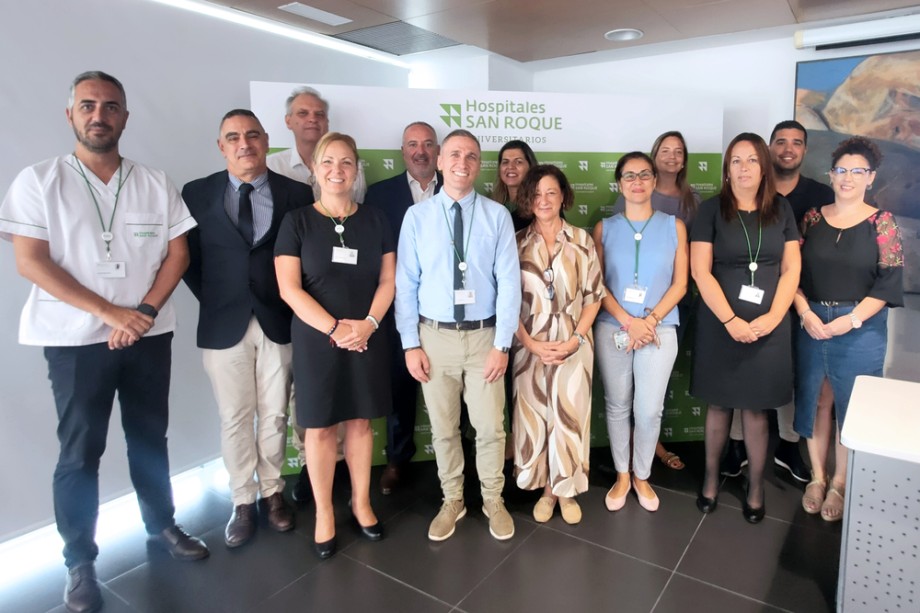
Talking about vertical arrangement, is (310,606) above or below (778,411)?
below

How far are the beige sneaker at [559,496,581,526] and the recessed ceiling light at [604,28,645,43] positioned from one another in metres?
3.27

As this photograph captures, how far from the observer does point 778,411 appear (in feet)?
10.7

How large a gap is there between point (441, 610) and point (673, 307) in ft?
5.45

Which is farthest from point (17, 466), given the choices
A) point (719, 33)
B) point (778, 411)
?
point (719, 33)

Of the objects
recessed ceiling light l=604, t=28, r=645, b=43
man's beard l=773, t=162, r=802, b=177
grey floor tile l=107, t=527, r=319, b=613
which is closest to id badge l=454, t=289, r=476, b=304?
grey floor tile l=107, t=527, r=319, b=613

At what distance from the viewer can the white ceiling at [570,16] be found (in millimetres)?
3418

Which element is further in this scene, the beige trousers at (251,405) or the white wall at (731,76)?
the white wall at (731,76)

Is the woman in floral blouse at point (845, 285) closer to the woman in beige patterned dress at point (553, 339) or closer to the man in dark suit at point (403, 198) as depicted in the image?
the woman in beige patterned dress at point (553, 339)

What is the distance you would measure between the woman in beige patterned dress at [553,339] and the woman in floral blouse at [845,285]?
1.01 metres

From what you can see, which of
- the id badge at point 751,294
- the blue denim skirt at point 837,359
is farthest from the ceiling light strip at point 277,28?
the blue denim skirt at point 837,359

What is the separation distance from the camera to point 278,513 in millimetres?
2670

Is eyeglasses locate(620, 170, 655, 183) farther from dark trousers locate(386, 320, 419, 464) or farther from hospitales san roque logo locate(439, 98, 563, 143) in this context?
dark trousers locate(386, 320, 419, 464)

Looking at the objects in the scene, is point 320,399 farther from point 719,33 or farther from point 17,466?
point 719,33

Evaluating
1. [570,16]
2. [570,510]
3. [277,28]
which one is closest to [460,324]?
[570,510]
